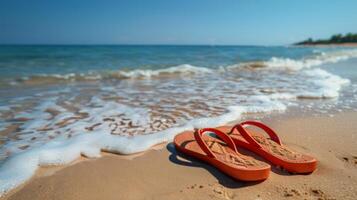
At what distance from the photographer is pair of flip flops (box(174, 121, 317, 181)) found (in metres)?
1.77

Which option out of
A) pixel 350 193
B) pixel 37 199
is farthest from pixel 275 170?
pixel 37 199

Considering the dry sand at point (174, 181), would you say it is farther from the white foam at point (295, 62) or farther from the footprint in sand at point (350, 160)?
the white foam at point (295, 62)

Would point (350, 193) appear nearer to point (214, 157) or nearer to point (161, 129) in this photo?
point (214, 157)

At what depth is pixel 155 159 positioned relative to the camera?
2.13 m

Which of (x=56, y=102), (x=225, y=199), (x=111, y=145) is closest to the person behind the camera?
(x=225, y=199)

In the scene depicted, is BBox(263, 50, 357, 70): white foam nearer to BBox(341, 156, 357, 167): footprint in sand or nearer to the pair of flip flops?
BBox(341, 156, 357, 167): footprint in sand

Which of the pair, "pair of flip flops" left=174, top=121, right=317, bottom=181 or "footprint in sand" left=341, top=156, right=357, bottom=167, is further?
"footprint in sand" left=341, top=156, right=357, bottom=167

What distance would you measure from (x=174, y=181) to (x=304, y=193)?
2.73 feet

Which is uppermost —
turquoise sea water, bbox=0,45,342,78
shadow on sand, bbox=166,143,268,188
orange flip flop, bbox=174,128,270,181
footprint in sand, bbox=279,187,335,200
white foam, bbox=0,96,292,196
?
turquoise sea water, bbox=0,45,342,78

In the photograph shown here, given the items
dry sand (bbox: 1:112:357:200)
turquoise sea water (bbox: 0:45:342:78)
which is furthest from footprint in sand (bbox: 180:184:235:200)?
turquoise sea water (bbox: 0:45:342:78)

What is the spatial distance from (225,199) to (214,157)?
0.42 metres

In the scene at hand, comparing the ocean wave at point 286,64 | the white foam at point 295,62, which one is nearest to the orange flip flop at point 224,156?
A: the ocean wave at point 286,64

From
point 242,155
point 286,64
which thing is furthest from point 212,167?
point 286,64

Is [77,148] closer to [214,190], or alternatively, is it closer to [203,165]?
[203,165]
